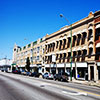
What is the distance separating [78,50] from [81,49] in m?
1.21

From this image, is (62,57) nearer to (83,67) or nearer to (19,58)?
(83,67)

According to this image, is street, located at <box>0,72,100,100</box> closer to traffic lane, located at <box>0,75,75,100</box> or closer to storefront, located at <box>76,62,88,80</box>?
traffic lane, located at <box>0,75,75,100</box>

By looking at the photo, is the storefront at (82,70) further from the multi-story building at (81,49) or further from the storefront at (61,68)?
the storefront at (61,68)

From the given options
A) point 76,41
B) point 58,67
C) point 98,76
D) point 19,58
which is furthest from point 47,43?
point 19,58

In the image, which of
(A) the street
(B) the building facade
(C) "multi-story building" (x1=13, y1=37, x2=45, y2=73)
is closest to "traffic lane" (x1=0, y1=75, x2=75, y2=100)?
(A) the street

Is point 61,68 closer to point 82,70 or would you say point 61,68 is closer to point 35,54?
point 82,70

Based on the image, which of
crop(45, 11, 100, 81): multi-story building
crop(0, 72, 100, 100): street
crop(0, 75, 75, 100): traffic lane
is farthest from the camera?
crop(45, 11, 100, 81): multi-story building

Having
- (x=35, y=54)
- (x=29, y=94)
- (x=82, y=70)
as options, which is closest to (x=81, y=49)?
(x=82, y=70)

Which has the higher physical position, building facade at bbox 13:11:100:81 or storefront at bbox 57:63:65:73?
building facade at bbox 13:11:100:81

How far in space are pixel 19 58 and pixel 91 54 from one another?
190 feet

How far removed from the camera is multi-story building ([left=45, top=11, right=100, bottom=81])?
30.2 metres

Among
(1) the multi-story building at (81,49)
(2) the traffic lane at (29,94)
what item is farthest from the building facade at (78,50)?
(2) the traffic lane at (29,94)

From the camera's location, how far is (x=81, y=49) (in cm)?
3375

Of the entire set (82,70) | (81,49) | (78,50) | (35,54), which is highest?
(35,54)
